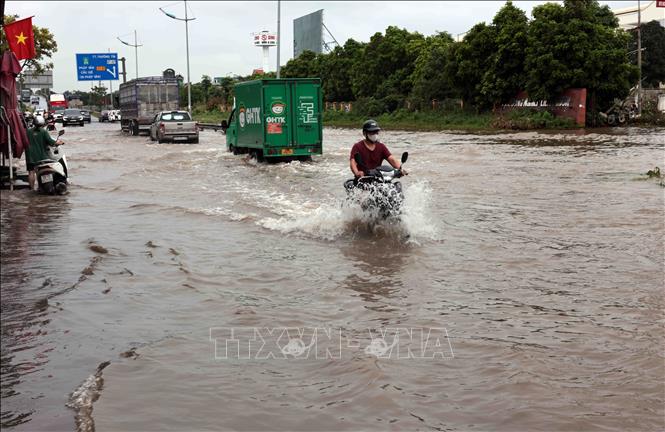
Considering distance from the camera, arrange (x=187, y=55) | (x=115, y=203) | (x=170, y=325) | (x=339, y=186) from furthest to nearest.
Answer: (x=187, y=55) < (x=339, y=186) < (x=115, y=203) < (x=170, y=325)

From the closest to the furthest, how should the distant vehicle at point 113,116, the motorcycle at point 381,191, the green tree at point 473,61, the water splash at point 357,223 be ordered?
the motorcycle at point 381,191 → the water splash at point 357,223 → the green tree at point 473,61 → the distant vehicle at point 113,116

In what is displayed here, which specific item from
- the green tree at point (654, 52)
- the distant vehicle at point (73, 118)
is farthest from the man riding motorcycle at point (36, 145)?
the green tree at point (654, 52)

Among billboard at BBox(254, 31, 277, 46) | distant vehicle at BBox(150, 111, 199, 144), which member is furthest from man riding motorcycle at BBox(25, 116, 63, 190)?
billboard at BBox(254, 31, 277, 46)

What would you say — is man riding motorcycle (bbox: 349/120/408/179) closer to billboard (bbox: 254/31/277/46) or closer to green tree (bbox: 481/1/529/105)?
green tree (bbox: 481/1/529/105)

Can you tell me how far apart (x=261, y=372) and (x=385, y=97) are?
5437 centimetres

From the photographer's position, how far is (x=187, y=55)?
57.8m

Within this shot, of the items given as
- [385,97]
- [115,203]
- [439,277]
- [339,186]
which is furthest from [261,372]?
[385,97]

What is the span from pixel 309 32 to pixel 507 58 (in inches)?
2834

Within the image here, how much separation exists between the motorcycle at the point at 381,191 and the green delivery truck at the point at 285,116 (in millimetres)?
11727

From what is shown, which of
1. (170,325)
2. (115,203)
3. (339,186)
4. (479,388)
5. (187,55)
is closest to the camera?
(479,388)

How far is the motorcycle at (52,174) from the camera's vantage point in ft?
48.9

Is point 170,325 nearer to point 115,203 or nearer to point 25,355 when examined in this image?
point 25,355

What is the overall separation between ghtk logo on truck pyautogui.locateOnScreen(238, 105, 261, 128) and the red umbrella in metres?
7.72

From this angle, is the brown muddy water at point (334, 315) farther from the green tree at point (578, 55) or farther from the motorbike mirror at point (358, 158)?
the green tree at point (578, 55)
